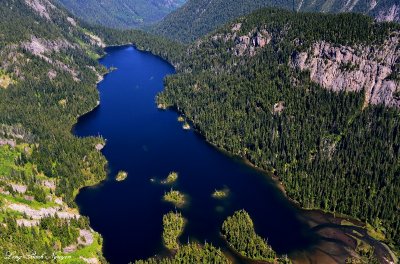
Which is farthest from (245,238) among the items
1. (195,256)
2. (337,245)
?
(337,245)

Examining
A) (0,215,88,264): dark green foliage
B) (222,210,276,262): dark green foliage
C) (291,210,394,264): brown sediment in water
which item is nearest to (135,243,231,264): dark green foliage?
(222,210,276,262): dark green foliage

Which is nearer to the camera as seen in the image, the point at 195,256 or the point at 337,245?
the point at 195,256

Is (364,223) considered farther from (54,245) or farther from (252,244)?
(54,245)

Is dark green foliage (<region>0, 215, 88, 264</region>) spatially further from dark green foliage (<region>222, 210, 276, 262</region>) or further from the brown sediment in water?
the brown sediment in water

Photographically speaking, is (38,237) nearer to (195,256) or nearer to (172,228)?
(172,228)

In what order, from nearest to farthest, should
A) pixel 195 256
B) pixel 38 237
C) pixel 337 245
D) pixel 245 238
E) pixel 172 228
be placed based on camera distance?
1. pixel 195 256
2. pixel 38 237
3. pixel 245 238
4. pixel 337 245
5. pixel 172 228

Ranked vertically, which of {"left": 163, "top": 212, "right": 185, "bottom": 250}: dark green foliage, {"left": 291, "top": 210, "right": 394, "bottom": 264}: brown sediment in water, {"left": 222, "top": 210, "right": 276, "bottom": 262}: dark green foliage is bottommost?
{"left": 163, "top": 212, "right": 185, "bottom": 250}: dark green foliage

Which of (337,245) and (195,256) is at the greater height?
(337,245)

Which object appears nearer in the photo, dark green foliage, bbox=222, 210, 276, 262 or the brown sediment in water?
dark green foliage, bbox=222, 210, 276, 262

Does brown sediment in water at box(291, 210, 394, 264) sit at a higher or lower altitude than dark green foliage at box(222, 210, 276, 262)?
higher
